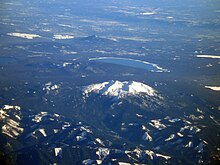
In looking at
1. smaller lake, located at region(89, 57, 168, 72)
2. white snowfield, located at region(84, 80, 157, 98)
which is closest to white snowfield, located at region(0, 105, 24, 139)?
white snowfield, located at region(84, 80, 157, 98)

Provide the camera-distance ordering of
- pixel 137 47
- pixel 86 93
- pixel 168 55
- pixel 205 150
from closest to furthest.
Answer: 1. pixel 205 150
2. pixel 86 93
3. pixel 168 55
4. pixel 137 47

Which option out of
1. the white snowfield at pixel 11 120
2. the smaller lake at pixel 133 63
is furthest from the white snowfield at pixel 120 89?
the smaller lake at pixel 133 63

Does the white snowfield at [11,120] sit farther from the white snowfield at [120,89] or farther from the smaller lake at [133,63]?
the smaller lake at [133,63]

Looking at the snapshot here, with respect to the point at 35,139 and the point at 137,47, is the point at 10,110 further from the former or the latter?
the point at 137,47

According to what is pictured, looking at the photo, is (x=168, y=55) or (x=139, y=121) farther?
(x=168, y=55)

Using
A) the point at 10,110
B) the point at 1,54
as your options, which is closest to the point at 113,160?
the point at 10,110

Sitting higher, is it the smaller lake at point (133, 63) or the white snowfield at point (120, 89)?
the white snowfield at point (120, 89)

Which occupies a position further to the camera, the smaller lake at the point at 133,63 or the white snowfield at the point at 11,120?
the smaller lake at the point at 133,63

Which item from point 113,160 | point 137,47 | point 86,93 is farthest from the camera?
point 137,47
